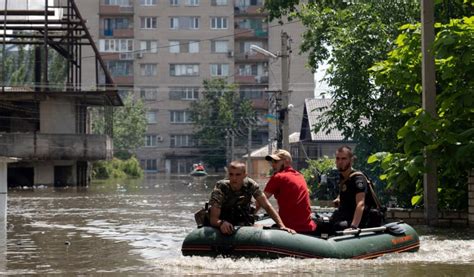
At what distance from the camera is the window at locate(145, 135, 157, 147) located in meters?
110

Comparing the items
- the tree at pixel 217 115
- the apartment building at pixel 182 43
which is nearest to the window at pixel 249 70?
the apartment building at pixel 182 43

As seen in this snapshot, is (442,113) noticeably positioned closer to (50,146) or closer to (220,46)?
(50,146)

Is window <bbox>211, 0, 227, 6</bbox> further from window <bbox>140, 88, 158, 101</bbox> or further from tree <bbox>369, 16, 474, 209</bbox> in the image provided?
tree <bbox>369, 16, 474, 209</bbox>

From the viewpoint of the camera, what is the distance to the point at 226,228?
13.0 meters

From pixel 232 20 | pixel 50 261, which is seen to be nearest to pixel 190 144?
pixel 232 20

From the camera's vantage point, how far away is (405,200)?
23.6 m

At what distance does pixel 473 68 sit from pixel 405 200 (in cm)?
637

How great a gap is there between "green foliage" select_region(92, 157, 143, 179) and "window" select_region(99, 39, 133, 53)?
19.7 m

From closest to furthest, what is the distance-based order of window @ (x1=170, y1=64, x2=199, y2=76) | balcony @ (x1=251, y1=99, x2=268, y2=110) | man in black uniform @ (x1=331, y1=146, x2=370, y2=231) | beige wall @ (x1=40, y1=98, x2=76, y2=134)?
man in black uniform @ (x1=331, y1=146, x2=370, y2=231), beige wall @ (x1=40, y1=98, x2=76, y2=134), window @ (x1=170, y1=64, x2=199, y2=76), balcony @ (x1=251, y1=99, x2=268, y2=110)

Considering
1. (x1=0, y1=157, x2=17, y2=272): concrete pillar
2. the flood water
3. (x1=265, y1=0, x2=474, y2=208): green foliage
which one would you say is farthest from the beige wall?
(x1=0, y1=157, x2=17, y2=272): concrete pillar

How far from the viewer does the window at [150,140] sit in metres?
110

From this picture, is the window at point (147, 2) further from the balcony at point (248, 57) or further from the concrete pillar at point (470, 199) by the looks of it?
the concrete pillar at point (470, 199)

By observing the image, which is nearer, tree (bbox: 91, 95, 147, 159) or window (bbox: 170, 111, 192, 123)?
tree (bbox: 91, 95, 147, 159)

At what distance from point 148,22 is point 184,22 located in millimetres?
4254
